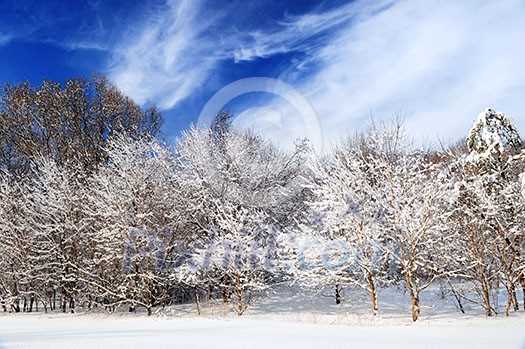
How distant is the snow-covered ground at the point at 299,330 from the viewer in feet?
17.2

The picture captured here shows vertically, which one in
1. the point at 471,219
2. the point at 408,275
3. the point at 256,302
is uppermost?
the point at 471,219

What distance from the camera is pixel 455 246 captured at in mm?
10289

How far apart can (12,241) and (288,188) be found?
35.6 ft

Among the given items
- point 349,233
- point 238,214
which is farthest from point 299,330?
point 238,214

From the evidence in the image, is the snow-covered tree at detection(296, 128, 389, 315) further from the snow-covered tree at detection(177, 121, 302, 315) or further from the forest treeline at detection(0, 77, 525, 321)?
the snow-covered tree at detection(177, 121, 302, 315)

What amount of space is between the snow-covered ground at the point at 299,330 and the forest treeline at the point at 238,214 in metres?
0.67

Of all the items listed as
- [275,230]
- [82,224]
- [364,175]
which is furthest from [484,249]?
[82,224]

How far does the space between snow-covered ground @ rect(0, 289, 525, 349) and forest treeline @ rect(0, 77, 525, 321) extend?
672 mm

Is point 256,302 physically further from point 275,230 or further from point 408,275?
point 408,275

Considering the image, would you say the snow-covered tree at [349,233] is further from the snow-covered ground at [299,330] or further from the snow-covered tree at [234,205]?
the snow-covered tree at [234,205]

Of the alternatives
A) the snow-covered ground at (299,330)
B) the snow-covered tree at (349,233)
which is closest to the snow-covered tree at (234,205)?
the snow-covered ground at (299,330)

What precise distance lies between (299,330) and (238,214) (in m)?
5.51

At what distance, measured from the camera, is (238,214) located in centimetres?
1248

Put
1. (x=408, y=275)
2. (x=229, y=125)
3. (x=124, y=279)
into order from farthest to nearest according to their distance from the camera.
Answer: (x=229, y=125), (x=124, y=279), (x=408, y=275)
